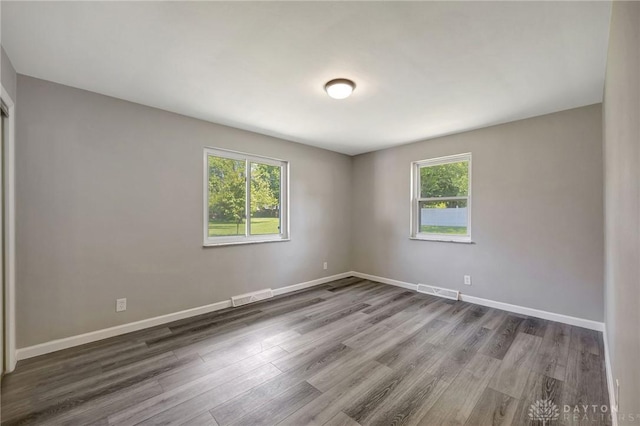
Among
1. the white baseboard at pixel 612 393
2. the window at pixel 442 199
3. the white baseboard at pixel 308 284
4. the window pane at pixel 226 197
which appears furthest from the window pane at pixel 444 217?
the window pane at pixel 226 197

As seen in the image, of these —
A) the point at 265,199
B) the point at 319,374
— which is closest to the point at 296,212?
the point at 265,199

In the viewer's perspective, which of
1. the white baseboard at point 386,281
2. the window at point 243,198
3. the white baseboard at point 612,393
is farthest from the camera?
the white baseboard at point 386,281

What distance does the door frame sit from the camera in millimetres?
2090

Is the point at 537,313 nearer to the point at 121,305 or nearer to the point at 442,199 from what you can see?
the point at 442,199

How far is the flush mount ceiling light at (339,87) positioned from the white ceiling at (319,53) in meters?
0.09

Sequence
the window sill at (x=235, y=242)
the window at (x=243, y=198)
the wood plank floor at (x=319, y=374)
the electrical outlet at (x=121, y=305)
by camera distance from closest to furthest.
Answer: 1. the wood plank floor at (x=319, y=374)
2. the electrical outlet at (x=121, y=305)
3. the window sill at (x=235, y=242)
4. the window at (x=243, y=198)

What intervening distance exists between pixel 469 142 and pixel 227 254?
376cm

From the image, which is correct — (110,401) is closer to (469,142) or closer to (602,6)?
(602,6)

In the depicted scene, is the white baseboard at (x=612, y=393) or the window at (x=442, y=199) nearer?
the white baseboard at (x=612, y=393)

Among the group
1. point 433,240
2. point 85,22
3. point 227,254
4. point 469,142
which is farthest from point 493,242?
point 85,22

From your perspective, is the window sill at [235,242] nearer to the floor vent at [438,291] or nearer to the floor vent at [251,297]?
the floor vent at [251,297]

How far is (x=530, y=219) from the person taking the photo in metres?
3.27

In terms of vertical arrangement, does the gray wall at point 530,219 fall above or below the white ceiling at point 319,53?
below

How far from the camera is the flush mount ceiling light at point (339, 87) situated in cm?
236
